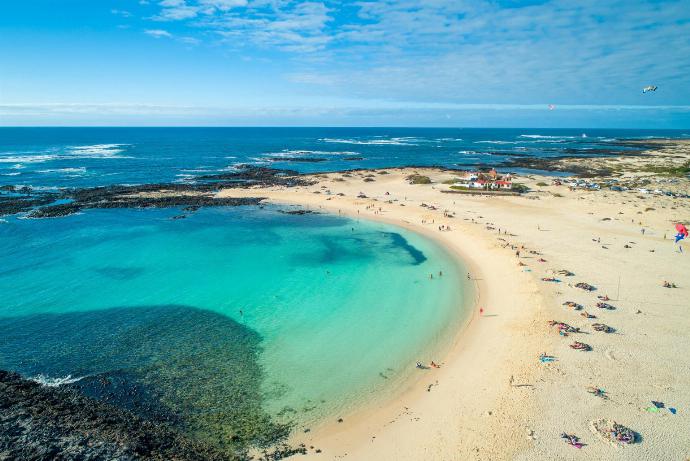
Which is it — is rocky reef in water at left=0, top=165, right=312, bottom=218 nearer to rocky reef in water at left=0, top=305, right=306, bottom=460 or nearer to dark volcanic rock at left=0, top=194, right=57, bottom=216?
dark volcanic rock at left=0, top=194, right=57, bottom=216

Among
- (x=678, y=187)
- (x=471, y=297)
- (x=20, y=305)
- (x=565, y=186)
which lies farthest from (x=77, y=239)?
(x=678, y=187)

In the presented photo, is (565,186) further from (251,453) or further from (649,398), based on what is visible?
(251,453)

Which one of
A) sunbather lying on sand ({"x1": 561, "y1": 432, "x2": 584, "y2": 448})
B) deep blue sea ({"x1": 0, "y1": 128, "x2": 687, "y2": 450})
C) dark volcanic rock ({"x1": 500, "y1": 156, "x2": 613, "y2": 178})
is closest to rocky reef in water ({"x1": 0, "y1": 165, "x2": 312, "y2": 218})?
deep blue sea ({"x1": 0, "y1": 128, "x2": 687, "y2": 450})

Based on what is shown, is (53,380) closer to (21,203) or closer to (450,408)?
(450,408)

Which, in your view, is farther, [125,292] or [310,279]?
[310,279]

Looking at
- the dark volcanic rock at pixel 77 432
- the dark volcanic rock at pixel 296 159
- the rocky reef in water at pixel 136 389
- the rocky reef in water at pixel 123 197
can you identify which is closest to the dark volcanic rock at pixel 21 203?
the rocky reef in water at pixel 123 197

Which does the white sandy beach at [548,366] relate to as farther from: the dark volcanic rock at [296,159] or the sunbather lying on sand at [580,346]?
the dark volcanic rock at [296,159]
